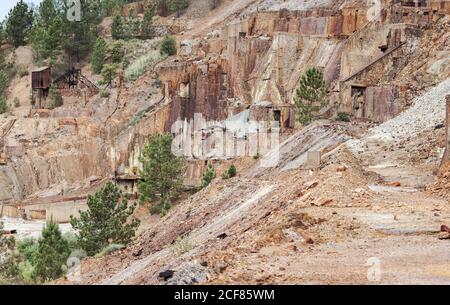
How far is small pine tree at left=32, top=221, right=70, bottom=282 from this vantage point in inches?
1116

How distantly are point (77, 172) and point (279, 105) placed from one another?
15951 millimetres

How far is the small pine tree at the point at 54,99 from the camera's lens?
213ft

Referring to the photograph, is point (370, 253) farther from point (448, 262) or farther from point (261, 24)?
point (261, 24)

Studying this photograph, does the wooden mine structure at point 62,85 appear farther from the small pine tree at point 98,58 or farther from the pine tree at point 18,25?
the pine tree at point 18,25

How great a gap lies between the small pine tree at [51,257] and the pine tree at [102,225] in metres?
1.10

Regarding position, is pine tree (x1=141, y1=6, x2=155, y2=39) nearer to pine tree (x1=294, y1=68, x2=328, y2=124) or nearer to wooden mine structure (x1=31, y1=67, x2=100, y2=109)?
wooden mine structure (x1=31, y1=67, x2=100, y2=109)

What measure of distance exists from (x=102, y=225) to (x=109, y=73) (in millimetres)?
34113

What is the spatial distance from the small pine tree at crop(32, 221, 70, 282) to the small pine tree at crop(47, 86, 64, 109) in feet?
111

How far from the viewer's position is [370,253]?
15.9 meters

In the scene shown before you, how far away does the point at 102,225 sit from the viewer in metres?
34.0

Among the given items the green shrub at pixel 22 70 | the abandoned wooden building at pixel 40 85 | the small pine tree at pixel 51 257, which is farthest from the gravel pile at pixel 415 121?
the green shrub at pixel 22 70

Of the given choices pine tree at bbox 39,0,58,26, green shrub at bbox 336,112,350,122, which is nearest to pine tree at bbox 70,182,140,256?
green shrub at bbox 336,112,350,122

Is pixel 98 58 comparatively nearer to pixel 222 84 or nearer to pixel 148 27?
pixel 148 27
